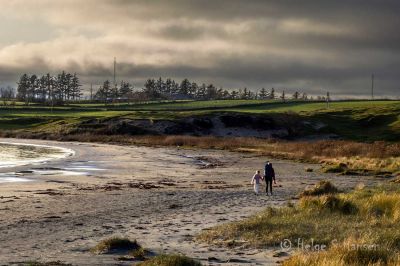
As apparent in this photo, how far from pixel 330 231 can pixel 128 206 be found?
10355 mm

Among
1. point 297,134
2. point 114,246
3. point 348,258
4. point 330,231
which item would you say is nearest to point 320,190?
point 330,231

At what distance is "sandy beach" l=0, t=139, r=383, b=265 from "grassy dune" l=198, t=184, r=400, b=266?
105cm

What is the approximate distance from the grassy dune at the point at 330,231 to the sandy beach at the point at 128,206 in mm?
1051

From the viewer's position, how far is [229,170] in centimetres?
4653

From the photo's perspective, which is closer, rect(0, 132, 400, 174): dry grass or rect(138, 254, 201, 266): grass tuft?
rect(138, 254, 201, 266): grass tuft

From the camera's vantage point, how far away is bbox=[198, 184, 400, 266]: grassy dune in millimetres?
12195

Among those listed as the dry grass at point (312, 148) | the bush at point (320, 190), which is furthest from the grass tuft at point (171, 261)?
the dry grass at point (312, 148)

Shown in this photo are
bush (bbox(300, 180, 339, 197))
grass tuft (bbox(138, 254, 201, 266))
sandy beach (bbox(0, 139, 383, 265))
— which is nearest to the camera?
grass tuft (bbox(138, 254, 201, 266))

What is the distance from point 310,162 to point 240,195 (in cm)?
2890

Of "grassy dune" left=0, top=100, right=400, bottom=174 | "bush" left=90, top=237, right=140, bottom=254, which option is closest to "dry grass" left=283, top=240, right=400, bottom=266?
"bush" left=90, top=237, right=140, bottom=254

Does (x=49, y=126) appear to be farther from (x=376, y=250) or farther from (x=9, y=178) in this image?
(x=376, y=250)

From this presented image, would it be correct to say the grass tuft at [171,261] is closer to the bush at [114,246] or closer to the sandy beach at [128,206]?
the sandy beach at [128,206]

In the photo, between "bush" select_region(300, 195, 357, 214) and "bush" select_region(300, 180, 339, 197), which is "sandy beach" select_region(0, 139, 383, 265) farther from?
"bush" select_region(300, 195, 357, 214)

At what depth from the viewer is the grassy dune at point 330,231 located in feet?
40.0
